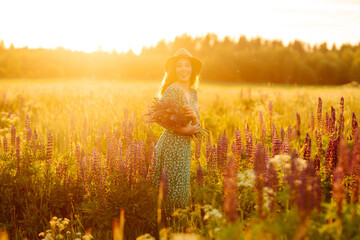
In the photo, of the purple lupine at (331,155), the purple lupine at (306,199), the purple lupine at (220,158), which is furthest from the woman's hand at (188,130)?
the purple lupine at (306,199)

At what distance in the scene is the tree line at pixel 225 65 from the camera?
5712cm

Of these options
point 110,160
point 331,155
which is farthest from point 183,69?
point 331,155

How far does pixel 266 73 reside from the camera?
2498 inches

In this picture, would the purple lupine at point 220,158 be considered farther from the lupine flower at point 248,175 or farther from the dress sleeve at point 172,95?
the lupine flower at point 248,175

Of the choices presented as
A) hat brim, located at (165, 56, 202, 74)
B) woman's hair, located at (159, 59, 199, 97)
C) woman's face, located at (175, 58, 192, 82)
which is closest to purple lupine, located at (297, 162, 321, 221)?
woman's face, located at (175, 58, 192, 82)

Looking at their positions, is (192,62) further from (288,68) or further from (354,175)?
(288,68)

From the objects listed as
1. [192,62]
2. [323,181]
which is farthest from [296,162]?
[192,62]

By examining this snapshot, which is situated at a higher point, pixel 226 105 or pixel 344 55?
pixel 344 55

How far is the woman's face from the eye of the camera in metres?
4.68

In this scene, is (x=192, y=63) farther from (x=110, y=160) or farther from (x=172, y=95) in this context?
(x=110, y=160)

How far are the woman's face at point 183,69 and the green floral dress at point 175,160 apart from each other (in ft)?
0.77

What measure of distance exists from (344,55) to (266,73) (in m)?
14.1

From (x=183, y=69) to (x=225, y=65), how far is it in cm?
6293

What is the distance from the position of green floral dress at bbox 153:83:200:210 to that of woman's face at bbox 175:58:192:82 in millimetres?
234
